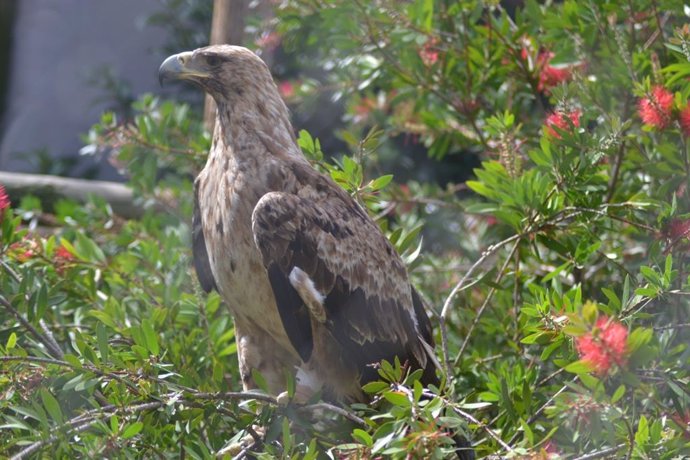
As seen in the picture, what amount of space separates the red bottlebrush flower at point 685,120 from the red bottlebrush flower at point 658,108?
3 centimetres

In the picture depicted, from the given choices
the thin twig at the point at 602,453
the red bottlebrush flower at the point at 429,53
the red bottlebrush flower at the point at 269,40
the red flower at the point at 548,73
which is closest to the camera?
the thin twig at the point at 602,453

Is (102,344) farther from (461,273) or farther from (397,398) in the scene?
(461,273)

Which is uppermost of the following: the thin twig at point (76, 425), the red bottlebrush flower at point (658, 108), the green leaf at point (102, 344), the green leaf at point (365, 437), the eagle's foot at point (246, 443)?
the red bottlebrush flower at point (658, 108)

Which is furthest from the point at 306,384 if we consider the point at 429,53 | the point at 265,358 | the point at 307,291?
the point at 429,53

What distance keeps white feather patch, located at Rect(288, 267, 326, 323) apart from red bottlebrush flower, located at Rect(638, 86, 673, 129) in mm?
1001

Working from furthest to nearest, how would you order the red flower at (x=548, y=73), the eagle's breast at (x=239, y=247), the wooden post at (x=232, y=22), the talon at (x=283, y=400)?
the wooden post at (x=232, y=22) → the red flower at (x=548, y=73) → the eagle's breast at (x=239, y=247) → the talon at (x=283, y=400)

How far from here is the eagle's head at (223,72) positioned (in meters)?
3.24

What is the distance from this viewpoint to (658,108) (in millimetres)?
2865

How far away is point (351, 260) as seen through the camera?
2990 millimetres

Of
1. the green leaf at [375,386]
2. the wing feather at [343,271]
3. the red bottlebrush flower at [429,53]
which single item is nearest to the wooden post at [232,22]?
the red bottlebrush flower at [429,53]

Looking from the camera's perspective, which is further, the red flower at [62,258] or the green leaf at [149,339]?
the red flower at [62,258]

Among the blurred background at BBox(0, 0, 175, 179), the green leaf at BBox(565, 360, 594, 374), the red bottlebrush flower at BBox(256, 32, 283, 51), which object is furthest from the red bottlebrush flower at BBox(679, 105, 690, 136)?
the blurred background at BBox(0, 0, 175, 179)

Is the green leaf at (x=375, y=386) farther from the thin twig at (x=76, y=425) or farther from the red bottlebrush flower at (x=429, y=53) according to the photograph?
the red bottlebrush flower at (x=429, y=53)

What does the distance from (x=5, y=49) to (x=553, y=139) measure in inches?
277
